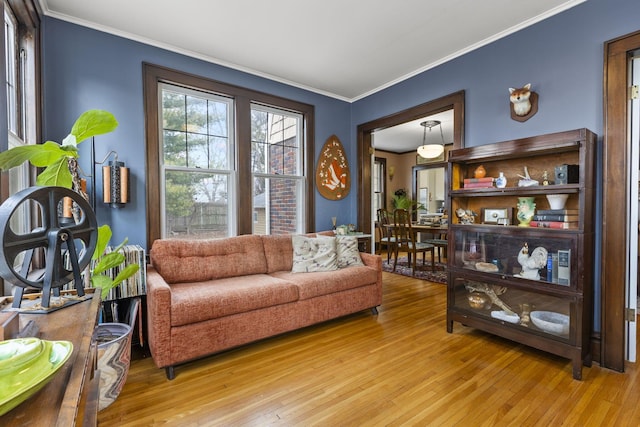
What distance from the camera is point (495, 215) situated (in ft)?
8.94

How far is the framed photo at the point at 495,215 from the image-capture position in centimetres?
265

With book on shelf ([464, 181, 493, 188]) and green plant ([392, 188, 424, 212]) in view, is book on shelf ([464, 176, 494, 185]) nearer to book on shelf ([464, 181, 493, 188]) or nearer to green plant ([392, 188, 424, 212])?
book on shelf ([464, 181, 493, 188])

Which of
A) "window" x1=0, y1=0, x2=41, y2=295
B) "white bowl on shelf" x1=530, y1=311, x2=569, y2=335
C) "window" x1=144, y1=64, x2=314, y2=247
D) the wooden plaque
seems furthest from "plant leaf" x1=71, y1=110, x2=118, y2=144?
"white bowl on shelf" x1=530, y1=311, x2=569, y2=335

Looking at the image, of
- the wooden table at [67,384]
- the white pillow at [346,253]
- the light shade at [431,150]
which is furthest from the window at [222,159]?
the light shade at [431,150]

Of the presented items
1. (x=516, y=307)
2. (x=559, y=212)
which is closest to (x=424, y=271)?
(x=516, y=307)

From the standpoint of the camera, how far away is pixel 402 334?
8.86 feet

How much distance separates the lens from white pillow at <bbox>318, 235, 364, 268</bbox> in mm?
3221

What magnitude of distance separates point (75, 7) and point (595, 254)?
440cm

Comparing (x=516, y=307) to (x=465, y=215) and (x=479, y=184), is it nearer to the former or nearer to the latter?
(x=465, y=215)

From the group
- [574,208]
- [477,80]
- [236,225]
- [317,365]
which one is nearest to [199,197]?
[236,225]

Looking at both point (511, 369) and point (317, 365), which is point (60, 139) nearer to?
point (317, 365)

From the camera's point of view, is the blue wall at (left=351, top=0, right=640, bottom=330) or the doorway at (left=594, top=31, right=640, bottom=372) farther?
the blue wall at (left=351, top=0, right=640, bottom=330)

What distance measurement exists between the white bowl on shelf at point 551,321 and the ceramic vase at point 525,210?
68 centimetres

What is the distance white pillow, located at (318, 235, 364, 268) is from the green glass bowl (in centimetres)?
266
